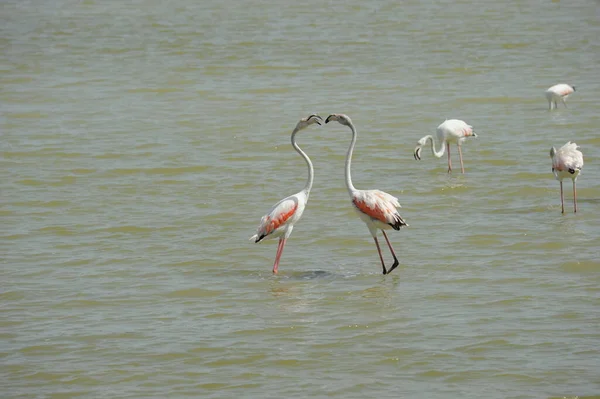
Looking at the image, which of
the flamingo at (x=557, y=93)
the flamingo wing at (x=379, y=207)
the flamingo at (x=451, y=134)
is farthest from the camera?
the flamingo at (x=557, y=93)

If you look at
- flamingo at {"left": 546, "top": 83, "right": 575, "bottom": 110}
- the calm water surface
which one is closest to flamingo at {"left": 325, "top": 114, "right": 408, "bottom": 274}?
the calm water surface

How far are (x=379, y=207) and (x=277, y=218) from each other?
36.0 inches

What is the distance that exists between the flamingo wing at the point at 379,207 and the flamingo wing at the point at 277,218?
55 cm

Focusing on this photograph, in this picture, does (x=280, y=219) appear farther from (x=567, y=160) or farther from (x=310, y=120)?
(x=567, y=160)

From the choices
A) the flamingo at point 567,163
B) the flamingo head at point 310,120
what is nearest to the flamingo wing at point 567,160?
the flamingo at point 567,163

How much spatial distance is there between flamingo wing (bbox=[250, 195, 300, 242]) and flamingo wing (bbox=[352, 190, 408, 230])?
0.55 meters

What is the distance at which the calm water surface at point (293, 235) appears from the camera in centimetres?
777

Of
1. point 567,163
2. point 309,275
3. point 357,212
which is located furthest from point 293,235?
point 567,163

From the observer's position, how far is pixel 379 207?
9727 millimetres

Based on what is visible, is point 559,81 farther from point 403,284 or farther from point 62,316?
point 62,316

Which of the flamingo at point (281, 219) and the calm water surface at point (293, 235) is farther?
the flamingo at point (281, 219)

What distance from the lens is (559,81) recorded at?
21469 mm

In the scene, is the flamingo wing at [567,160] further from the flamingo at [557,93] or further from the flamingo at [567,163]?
the flamingo at [557,93]

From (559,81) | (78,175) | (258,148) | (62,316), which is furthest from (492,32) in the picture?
(62,316)
